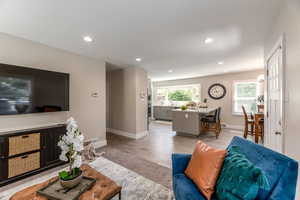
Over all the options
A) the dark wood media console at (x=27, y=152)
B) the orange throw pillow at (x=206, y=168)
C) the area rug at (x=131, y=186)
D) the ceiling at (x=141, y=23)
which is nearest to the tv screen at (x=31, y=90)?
the dark wood media console at (x=27, y=152)

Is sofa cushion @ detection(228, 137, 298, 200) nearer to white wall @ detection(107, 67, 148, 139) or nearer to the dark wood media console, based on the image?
the dark wood media console

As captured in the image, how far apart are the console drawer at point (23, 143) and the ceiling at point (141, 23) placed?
174 centimetres

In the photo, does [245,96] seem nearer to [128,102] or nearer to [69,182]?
[128,102]

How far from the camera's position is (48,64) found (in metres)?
2.81

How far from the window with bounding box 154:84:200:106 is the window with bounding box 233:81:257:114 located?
1.72 metres

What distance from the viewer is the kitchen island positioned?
450 centimetres

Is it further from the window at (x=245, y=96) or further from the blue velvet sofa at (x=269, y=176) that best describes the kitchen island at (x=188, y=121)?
the blue velvet sofa at (x=269, y=176)

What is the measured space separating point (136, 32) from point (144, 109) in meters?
3.07

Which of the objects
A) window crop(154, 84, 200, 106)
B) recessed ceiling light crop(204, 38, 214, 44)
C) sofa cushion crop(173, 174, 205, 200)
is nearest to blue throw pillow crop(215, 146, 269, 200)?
sofa cushion crop(173, 174, 205, 200)

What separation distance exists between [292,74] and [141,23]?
192 centimetres

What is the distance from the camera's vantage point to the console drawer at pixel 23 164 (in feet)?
6.76

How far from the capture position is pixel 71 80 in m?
3.18

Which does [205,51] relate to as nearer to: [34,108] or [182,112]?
[182,112]

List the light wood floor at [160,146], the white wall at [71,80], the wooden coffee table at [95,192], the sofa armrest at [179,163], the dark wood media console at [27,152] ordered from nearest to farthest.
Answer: the wooden coffee table at [95,192] → the sofa armrest at [179,163] → the dark wood media console at [27,152] → the white wall at [71,80] → the light wood floor at [160,146]
